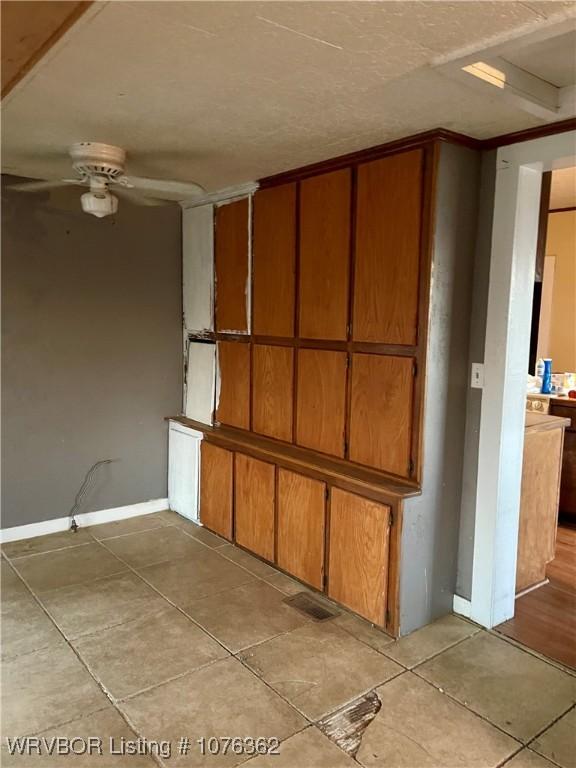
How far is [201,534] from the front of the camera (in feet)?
13.3

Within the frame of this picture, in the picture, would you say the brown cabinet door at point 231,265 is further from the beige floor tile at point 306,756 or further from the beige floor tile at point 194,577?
the beige floor tile at point 306,756

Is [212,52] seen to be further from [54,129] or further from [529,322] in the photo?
[529,322]

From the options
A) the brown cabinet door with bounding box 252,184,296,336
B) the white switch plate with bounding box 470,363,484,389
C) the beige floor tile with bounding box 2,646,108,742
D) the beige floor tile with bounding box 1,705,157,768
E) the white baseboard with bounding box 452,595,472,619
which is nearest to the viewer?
the beige floor tile with bounding box 1,705,157,768

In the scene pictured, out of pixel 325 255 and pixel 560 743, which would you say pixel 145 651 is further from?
pixel 325 255

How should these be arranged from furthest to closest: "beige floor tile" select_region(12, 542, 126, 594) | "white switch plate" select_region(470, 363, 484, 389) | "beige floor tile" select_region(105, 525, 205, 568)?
"beige floor tile" select_region(105, 525, 205, 568), "beige floor tile" select_region(12, 542, 126, 594), "white switch plate" select_region(470, 363, 484, 389)

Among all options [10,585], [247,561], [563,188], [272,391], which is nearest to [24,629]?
[10,585]

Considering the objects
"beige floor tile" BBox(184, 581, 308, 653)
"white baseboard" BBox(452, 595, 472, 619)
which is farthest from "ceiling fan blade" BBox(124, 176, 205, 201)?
"white baseboard" BBox(452, 595, 472, 619)

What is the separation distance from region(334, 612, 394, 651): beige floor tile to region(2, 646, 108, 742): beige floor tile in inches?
45.9

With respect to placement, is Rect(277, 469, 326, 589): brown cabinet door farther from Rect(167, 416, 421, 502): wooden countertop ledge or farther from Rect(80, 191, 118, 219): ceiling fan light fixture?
Rect(80, 191, 118, 219): ceiling fan light fixture

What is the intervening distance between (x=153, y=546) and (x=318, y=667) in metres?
1.67

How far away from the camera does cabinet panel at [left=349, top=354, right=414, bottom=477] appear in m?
2.79

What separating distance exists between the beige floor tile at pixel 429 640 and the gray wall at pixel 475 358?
16 cm

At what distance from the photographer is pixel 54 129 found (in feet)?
8.74

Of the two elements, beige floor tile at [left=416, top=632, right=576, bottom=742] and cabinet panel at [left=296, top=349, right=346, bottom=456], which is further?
cabinet panel at [left=296, top=349, right=346, bottom=456]
